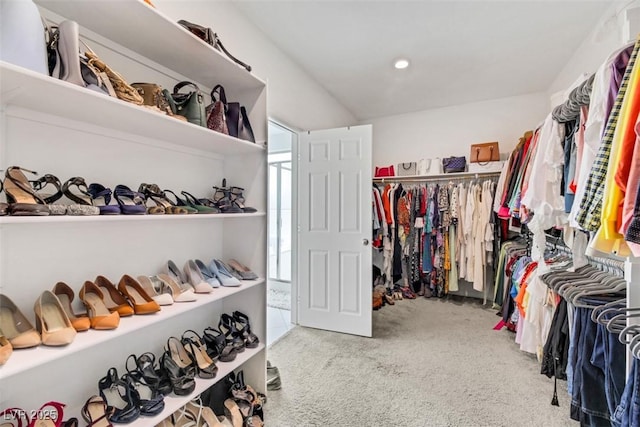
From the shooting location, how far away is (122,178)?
131cm

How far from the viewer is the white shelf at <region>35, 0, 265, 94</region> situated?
1.07 meters

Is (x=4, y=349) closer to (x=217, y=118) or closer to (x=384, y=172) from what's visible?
(x=217, y=118)

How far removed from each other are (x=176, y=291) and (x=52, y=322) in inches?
18.1

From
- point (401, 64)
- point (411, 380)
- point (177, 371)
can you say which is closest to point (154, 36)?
point (177, 371)

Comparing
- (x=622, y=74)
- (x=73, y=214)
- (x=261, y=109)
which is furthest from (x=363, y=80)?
(x=73, y=214)

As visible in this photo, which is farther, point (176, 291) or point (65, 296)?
point (176, 291)

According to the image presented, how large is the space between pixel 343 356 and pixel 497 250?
247 cm

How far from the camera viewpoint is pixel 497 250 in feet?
11.6

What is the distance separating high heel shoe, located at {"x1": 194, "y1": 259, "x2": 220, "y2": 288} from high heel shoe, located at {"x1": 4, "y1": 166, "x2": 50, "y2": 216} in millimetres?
807

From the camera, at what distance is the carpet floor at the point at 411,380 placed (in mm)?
1617

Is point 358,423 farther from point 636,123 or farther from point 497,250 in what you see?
point 497,250

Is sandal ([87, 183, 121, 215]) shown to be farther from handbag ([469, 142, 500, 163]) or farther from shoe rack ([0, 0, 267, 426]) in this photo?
handbag ([469, 142, 500, 163])

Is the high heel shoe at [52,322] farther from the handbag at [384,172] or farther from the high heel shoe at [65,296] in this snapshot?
the handbag at [384,172]

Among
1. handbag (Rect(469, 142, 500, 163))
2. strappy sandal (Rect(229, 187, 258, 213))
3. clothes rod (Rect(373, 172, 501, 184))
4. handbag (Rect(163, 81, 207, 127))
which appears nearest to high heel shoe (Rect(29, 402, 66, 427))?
strappy sandal (Rect(229, 187, 258, 213))
